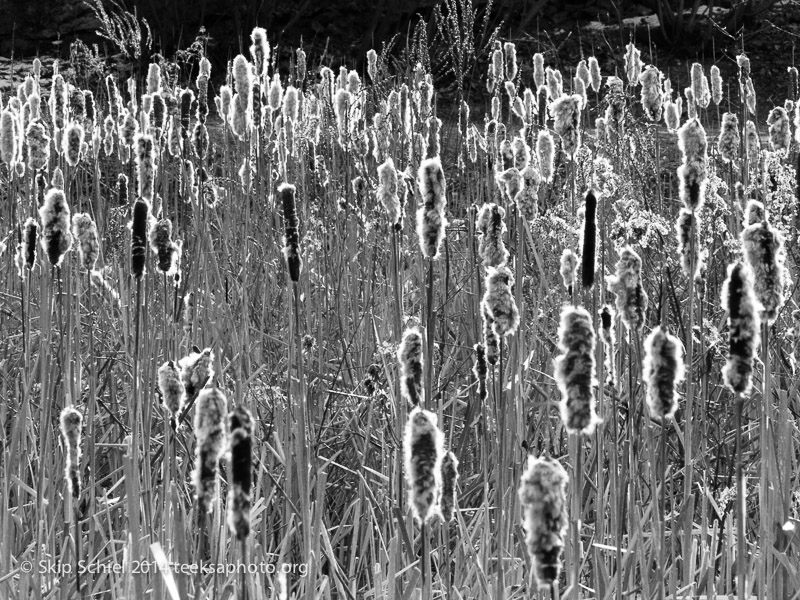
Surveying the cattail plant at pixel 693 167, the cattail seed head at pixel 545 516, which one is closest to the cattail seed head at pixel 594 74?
the cattail plant at pixel 693 167

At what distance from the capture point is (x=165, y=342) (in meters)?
1.79

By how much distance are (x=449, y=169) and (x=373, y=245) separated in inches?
128

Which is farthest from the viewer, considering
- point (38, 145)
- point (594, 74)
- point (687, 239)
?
point (594, 74)

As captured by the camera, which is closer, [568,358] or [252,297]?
[568,358]

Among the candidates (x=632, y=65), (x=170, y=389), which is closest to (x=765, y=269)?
(x=170, y=389)

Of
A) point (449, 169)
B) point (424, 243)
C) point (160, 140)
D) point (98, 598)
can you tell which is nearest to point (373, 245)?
point (160, 140)

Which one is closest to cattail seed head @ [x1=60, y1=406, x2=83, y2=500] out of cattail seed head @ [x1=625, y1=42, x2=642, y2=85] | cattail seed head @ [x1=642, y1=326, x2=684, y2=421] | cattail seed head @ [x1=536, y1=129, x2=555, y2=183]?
cattail seed head @ [x1=642, y1=326, x2=684, y2=421]

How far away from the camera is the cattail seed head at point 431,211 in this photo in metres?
1.27

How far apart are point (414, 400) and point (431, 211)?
268mm

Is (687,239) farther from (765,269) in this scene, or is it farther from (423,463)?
(423,463)

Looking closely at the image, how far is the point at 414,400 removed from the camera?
1.15 meters

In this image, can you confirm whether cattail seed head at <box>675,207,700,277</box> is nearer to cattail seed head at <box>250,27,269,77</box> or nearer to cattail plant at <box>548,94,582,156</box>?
cattail plant at <box>548,94,582,156</box>

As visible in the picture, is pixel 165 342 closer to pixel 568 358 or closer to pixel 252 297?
pixel 568 358

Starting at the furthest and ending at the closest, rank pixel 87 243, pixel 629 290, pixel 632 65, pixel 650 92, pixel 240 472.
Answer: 1. pixel 632 65
2. pixel 650 92
3. pixel 87 243
4. pixel 629 290
5. pixel 240 472
